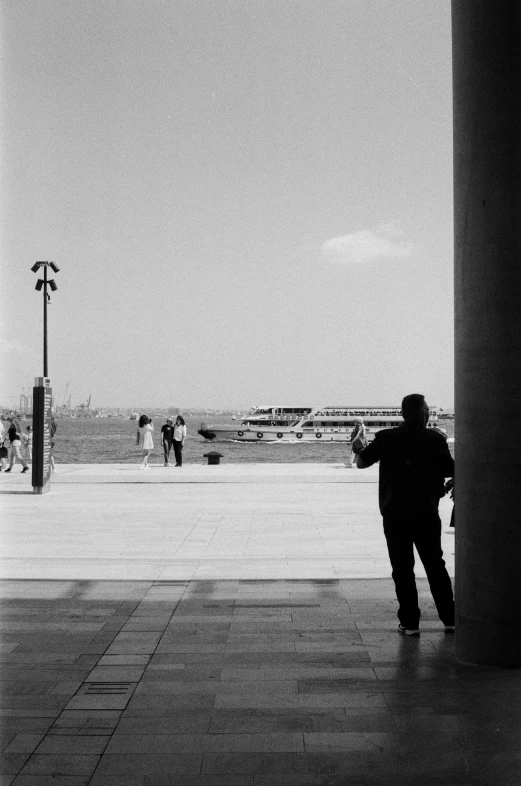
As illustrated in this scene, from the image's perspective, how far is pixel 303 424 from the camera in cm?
9506

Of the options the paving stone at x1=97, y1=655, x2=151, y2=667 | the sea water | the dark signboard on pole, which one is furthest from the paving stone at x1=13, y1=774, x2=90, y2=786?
the sea water

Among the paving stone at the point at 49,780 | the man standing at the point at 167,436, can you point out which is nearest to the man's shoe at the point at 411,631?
the paving stone at the point at 49,780

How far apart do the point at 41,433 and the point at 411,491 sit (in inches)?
453

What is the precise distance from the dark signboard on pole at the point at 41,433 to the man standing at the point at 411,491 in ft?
36.7

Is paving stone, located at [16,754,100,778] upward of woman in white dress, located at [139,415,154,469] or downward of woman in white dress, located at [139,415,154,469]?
downward

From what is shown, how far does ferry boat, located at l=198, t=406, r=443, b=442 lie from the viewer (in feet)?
305

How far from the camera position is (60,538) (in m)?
10.3

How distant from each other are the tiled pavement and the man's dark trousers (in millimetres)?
238

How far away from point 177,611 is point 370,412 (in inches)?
3761

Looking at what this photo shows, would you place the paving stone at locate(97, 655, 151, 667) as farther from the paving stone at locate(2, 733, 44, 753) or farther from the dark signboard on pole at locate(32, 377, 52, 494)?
the dark signboard on pole at locate(32, 377, 52, 494)

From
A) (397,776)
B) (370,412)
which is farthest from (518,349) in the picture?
(370,412)

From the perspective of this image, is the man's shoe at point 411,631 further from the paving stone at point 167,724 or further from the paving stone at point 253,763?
the paving stone at point 253,763

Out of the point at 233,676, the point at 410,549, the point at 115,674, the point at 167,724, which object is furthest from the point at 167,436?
the point at 167,724

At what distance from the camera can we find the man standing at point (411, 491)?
5.61 meters
